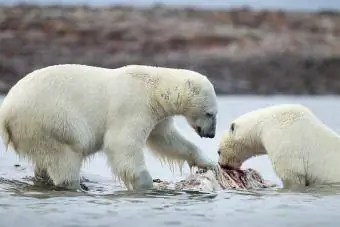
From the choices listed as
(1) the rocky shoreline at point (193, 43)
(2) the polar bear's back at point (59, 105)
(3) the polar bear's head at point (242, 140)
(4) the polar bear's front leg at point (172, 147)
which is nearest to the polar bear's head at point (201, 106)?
(4) the polar bear's front leg at point (172, 147)

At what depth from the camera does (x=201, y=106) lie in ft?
36.8

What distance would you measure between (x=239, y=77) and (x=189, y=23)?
14.5 metres

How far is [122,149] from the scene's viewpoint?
10922 mm

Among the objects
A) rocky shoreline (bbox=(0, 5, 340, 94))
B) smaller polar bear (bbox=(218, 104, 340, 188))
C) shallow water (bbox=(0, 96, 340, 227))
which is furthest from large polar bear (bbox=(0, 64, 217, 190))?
rocky shoreline (bbox=(0, 5, 340, 94))

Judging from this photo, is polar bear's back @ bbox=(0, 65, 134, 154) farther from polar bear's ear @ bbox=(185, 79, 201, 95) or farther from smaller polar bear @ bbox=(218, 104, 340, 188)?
smaller polar bear @ bbox=(218, 104, 340, 188)

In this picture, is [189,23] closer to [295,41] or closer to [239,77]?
[295,41]

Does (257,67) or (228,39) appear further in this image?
(228,39)

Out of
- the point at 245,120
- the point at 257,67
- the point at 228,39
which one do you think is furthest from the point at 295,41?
the point at 245,120

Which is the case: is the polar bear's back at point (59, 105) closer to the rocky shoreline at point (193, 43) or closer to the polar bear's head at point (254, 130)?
the polar bear's head at point (254, 130)

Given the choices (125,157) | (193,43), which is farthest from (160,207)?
(193,43)

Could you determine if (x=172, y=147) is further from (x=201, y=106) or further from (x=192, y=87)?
(x=192, y=87)

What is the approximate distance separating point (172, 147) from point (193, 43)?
44170mm

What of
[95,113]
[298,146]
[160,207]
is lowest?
[160,207]

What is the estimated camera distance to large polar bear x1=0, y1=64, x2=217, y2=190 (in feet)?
35.2
